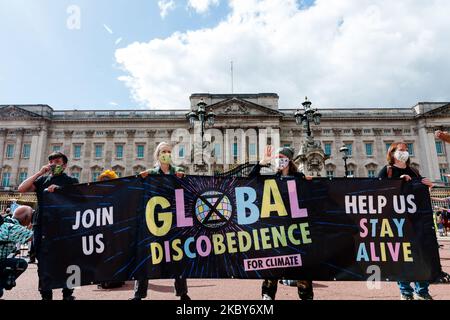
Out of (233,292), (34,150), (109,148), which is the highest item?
(109,148)

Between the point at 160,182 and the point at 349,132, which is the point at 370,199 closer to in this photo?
the point at 160,182

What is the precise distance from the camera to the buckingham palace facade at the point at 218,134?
4247 cm

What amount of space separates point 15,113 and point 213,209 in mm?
50064

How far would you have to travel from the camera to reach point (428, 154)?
4222 centimetres

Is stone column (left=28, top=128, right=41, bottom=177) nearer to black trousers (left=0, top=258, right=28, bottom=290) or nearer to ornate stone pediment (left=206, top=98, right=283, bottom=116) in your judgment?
ornate stone pediment (left=206, top=98, right=283, bottom=116)

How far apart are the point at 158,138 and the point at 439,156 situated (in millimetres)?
39911

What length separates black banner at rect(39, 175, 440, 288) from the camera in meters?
4.06

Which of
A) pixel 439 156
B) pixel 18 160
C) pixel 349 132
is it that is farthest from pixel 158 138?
pixel 439 156

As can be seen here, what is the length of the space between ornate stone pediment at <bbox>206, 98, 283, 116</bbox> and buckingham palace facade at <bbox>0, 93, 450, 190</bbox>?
→ 0.09 ft

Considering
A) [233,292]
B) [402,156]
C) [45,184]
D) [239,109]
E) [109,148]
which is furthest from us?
[109,148]

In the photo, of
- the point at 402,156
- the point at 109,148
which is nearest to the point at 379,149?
the point at 109,148

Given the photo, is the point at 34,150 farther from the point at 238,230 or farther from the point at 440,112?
the point at 440,112

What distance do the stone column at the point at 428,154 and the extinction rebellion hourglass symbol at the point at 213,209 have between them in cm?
4666

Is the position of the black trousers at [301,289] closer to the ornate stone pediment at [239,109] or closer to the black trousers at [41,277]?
the black trousers at [41,277]
